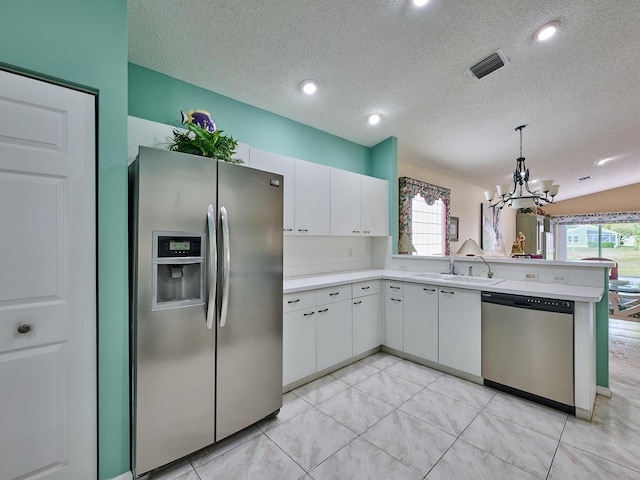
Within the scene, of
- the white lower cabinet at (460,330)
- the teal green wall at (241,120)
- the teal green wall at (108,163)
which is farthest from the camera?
the white lower cabinet at (460,330)

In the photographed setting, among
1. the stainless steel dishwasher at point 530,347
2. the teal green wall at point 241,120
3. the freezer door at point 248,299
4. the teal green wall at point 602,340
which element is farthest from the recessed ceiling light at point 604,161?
the freezer door at point 248,299

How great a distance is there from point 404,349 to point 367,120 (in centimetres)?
270

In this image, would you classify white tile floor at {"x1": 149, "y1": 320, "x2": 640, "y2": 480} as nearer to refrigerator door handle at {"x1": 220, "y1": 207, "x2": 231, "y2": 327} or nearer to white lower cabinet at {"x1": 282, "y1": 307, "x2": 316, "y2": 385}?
white lower cabinet at {"x1": 282, "y1": 307, "x2": 316, "y2": 385}

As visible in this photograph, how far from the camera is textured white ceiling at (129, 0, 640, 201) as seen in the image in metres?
1.84

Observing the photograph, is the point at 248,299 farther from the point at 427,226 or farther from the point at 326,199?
the point at 427,226

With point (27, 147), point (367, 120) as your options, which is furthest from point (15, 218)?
point (367, 120)

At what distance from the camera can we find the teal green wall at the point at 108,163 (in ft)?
4.35

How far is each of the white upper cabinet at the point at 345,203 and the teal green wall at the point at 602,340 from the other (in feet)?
7.53

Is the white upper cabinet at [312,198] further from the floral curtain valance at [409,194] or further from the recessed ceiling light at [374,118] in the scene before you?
the floral curtain valance at [409,194]

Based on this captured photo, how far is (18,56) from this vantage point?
4.01ft

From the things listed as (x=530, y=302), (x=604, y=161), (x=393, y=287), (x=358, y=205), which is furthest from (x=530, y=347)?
(x=604, y=161)

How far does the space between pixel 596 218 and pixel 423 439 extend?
31.5ft

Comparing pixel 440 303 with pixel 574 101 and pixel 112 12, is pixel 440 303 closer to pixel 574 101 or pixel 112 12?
pixel 574 101

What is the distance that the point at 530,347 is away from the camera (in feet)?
7.01
